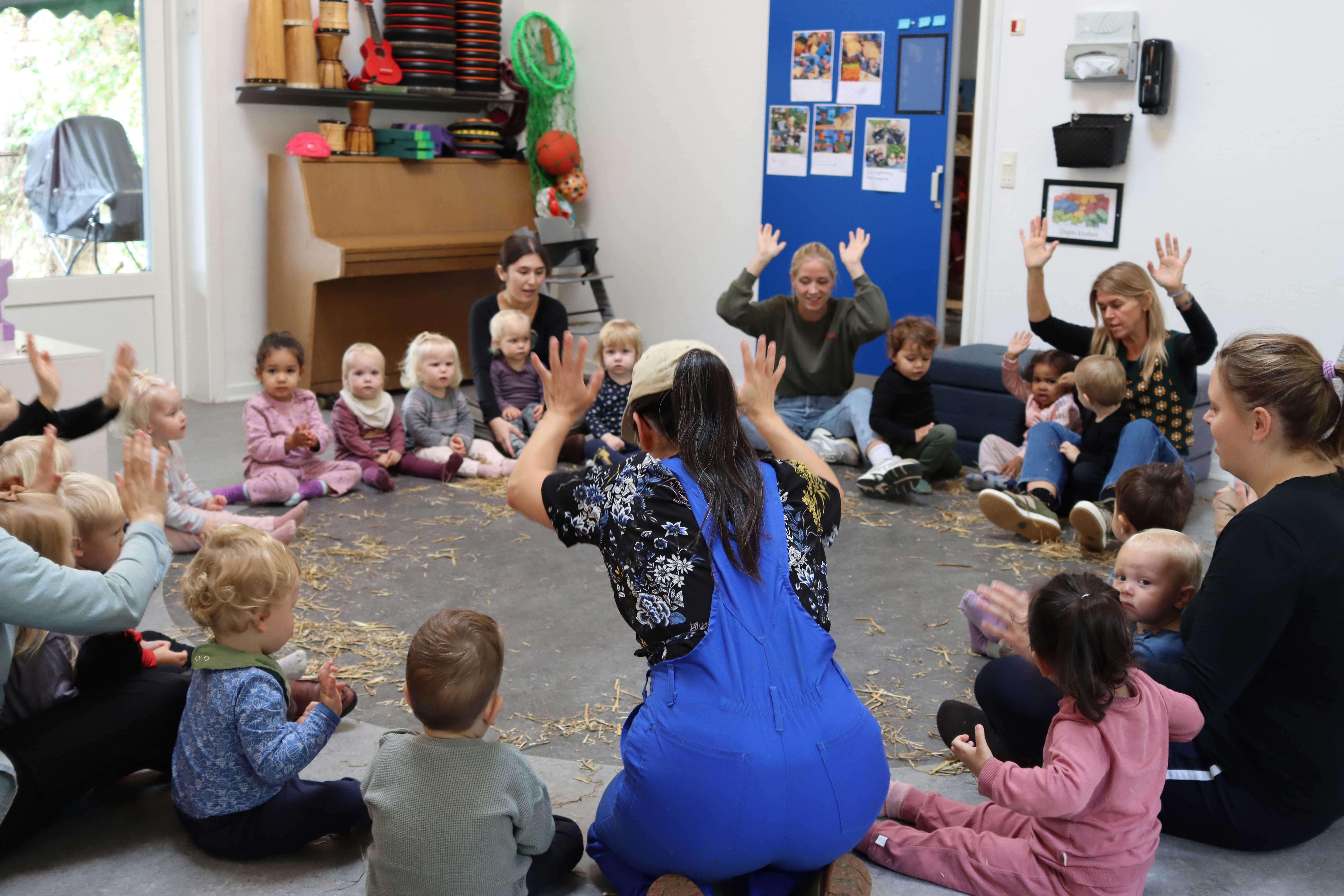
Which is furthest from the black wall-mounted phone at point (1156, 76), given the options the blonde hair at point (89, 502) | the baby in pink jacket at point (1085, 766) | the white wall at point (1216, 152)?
the blonde hair at point (89, 502)

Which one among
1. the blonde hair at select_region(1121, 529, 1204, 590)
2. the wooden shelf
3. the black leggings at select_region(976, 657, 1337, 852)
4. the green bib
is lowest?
the black leggings at select_region(976, 657, 1337, 852)

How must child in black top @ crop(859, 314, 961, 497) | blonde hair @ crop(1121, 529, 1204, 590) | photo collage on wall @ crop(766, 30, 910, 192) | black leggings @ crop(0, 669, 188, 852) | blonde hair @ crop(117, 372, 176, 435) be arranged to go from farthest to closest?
photo collage on wall @ crop(766, 30, 910, 192) < child in black top @ crop(859, 314, 961, 497) < blonde hair @ crop(117, 372, 176, 435) < blonde hair @ crop(1121, 529, 1204, 590) < black leggings @ crop(0, 669, 188, 852)

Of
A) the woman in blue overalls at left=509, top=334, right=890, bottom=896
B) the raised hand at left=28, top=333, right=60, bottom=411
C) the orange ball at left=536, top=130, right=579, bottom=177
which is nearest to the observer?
the woman in blue overalls at left=509, top=334, right=890, bottom=896

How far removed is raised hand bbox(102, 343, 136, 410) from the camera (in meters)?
2.96

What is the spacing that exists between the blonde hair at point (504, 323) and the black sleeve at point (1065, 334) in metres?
2.09

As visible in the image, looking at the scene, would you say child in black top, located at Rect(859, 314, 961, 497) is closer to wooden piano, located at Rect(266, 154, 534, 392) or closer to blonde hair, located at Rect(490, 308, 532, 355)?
blonde hair, located at Rect(490, 308, 532, 355)

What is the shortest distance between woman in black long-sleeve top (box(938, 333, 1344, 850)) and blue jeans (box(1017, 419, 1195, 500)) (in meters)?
1.92

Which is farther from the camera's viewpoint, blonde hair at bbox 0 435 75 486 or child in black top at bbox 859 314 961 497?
child in black top at bbox 859 314 961 497

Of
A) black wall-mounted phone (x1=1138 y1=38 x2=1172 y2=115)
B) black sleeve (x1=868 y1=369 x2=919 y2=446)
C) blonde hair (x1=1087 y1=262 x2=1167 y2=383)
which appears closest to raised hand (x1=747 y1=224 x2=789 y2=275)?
black sleeve (x1=868 y1=369 x2=919 y2=446)

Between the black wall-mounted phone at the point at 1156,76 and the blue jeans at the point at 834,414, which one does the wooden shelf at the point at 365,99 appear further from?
the black wall-mounted phone at the point at 1156,76

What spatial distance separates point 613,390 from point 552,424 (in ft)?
9.71

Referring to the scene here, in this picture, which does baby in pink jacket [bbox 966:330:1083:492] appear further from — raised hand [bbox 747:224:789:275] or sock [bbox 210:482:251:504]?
sock [bbox 210:482:251:504]

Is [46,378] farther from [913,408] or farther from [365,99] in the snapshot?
[365,99]

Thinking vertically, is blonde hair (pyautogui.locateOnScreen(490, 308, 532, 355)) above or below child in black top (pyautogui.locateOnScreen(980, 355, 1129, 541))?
above
